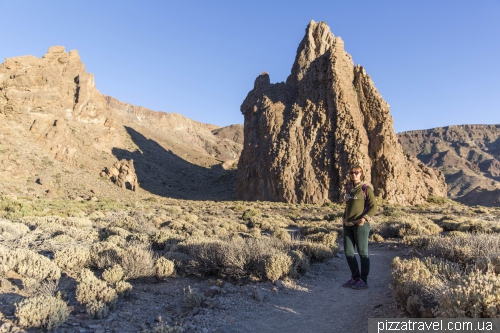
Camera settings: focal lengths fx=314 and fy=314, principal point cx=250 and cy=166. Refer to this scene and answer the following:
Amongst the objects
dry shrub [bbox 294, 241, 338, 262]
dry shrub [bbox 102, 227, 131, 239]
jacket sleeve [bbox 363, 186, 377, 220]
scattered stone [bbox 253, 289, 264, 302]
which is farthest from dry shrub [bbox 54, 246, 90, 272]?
jacket sleeve [bbox 363, 186, 377, 220]

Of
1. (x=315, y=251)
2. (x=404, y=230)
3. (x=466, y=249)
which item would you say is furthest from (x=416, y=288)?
(x=404, y=230)

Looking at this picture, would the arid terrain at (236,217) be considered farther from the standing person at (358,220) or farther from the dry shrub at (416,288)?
the standing person at (358,220)

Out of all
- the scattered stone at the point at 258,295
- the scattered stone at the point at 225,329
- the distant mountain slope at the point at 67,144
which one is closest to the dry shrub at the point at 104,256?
the scattered stone at the point at 258,295

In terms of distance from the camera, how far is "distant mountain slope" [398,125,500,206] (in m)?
76.8

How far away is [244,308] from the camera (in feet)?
16.5

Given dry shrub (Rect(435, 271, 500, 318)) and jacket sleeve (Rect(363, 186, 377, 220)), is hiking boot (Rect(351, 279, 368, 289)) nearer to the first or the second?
jacket sleeve (Rect(363, 186, 377, 220))

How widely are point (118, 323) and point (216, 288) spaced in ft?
5.78

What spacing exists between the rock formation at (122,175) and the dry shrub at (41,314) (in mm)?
38626

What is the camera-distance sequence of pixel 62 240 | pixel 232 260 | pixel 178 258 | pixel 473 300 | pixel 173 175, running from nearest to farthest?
pixel 473 300
pixel 232 260
pixel 178 258
pixel 62 240
pixel 173 175

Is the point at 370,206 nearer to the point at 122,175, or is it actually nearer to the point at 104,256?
the point at 104,256

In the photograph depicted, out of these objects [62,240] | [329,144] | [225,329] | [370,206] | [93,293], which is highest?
[329,144]

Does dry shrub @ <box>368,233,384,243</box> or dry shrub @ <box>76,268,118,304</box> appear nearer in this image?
dry shrub @ <box>76,268,118,304</box>

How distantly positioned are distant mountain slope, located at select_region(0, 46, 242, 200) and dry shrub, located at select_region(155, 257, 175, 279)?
26419mm

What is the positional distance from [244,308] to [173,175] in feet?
176
